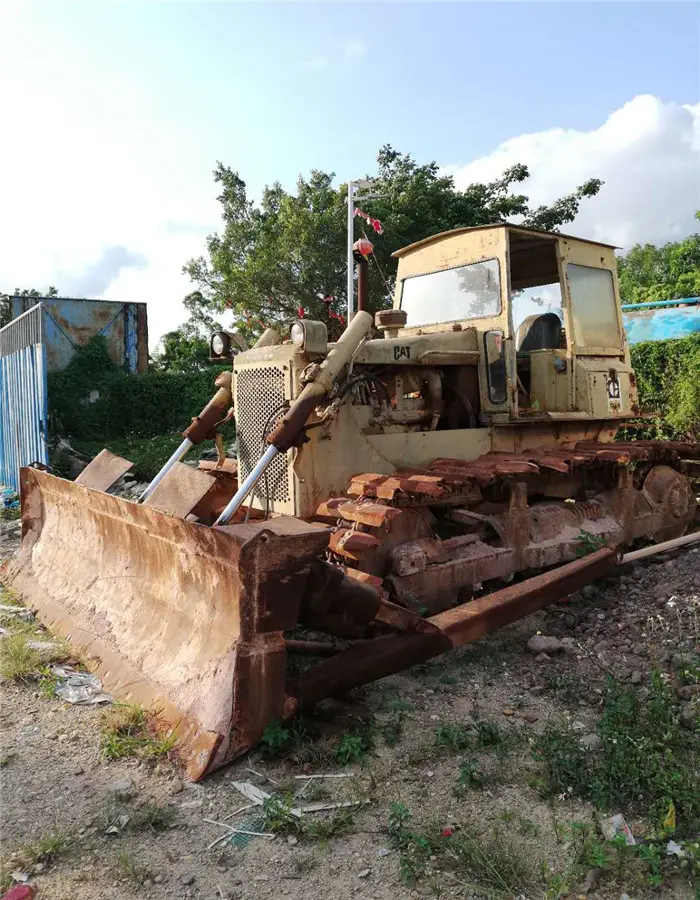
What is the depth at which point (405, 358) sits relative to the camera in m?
4.99

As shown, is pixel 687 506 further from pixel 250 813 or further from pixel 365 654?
pixel 250 813

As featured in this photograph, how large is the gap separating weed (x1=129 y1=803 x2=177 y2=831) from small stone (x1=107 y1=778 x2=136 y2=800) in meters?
0.14

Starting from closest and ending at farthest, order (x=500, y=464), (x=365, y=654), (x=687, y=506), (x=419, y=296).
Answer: (x=365, y=654), (x=500, y=464), (x=419, y=296), (x=687, y=506)

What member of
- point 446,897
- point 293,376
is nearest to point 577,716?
point 446,897

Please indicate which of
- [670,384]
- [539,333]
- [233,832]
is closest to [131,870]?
[233,832]

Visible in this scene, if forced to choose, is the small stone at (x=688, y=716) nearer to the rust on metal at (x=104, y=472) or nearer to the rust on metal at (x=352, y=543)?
the rust on metal at (x=352, y=543)

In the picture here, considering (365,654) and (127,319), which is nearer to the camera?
(365,654)

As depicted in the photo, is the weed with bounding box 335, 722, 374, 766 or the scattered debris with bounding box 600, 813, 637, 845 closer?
the scattered debris with bounding box 600, 813, 637, 845

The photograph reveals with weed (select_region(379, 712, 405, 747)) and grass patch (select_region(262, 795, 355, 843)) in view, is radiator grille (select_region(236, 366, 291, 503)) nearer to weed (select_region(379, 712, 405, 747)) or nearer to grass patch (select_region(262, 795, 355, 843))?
weed (select_region(379, 712, 405, 747))

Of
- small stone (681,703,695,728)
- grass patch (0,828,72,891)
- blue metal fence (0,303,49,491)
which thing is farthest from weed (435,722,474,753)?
blue metal fence (0,303,49,491)

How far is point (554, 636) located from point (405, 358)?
220cm

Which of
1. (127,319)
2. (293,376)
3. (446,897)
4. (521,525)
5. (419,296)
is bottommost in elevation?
(446,897)

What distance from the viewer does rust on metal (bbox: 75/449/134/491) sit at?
516 centimetres

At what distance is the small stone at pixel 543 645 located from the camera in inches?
167
